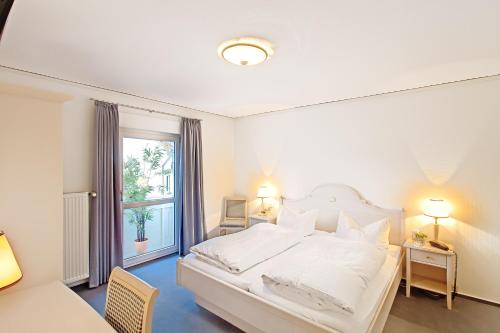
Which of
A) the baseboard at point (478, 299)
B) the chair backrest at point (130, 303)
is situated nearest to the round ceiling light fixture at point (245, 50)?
the chair backrest at point (130, 303)

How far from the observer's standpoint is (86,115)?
3248 millimetres

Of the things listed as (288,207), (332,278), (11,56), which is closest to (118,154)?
(11,56)

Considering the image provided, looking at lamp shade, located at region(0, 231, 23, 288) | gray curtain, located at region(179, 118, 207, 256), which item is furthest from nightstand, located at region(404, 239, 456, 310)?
lamp shade, located at region(0, 231, 23, 288)

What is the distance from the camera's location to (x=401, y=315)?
8.70ft

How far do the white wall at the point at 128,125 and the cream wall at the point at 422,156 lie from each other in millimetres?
1285

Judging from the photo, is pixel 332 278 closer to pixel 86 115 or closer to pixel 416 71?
pixel 416 71

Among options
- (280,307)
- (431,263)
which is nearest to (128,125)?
(280,307)

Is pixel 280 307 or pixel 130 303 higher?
pixel 130 303

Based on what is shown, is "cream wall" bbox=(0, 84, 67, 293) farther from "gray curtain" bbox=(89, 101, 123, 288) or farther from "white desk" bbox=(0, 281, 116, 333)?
"gray curtain" bbox=(89, 101, 123, 288)

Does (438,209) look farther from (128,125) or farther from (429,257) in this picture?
(128,125)

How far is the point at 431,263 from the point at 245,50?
2975 mm

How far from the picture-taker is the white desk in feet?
4.03

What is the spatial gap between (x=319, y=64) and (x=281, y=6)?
1001 mm

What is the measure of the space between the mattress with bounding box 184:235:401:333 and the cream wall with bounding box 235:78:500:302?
0.86 metres
